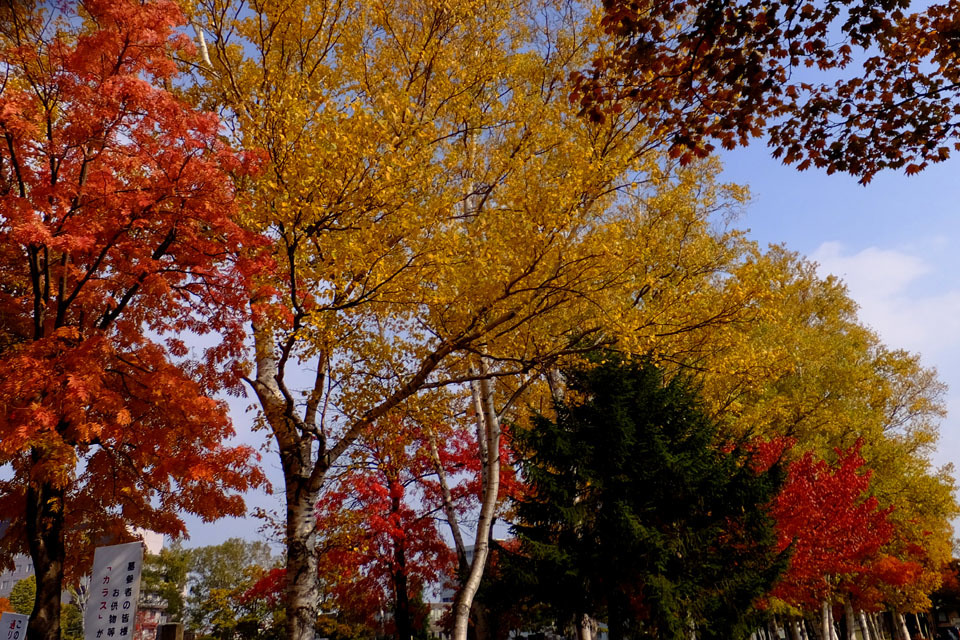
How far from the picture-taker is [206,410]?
24.9 ft

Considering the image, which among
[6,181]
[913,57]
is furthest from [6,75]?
[913,57]

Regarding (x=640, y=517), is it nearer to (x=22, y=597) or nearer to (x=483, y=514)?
(x=483, y=514)

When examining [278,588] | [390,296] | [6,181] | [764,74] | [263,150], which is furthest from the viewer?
[278,588]

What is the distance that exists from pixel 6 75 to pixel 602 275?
7115 mm

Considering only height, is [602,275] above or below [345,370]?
above

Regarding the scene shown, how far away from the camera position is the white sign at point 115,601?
6.22 m

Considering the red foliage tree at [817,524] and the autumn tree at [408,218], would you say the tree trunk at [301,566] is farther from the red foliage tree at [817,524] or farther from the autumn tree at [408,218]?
the red foliage tree at [817,524]

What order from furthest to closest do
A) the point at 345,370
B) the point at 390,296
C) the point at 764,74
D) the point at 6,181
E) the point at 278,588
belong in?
the point at 278,588
the point at 345,370
the point at 6,181
the point at 390,296
the point at 764,74

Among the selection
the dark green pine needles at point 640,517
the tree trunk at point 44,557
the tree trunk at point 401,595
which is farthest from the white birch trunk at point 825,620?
the tree trunk at point 44,557

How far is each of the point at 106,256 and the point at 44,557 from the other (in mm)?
3620

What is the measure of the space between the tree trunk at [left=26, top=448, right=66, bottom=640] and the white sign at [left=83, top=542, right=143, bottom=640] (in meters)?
1.23

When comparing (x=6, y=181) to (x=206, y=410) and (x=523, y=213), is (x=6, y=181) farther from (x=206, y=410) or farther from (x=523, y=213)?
(x=523, y=213)

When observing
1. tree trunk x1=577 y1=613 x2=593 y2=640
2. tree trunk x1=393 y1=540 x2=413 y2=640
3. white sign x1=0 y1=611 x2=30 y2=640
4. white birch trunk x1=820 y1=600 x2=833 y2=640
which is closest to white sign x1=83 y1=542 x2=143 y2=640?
tree trunk x1=577 y1=613 x2=593 y2=640

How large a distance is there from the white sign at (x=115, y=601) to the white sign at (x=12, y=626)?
8.22 metres
